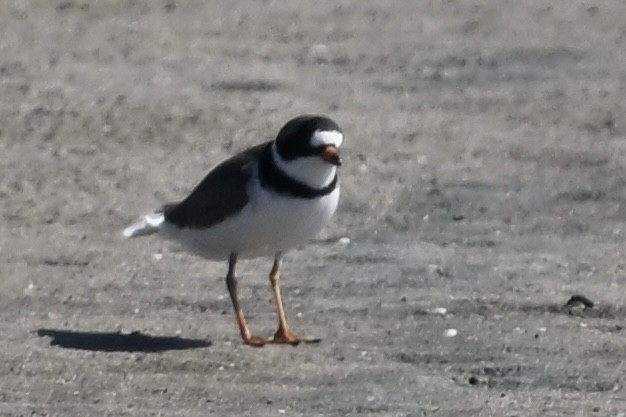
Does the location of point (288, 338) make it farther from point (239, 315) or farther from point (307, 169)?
point (307, 169)

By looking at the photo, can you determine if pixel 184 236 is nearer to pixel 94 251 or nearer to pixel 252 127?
pixel 94 251

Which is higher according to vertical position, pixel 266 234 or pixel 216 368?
pixel 266 234

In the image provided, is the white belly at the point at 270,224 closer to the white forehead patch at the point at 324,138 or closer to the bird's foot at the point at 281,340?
the white forehead patch at the point at 324,138

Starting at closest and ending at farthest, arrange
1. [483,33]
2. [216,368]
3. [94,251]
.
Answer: [216,368] → [94,251] → [483,33]

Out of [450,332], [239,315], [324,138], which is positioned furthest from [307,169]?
[450,332]

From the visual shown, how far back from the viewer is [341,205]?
11.0 metres

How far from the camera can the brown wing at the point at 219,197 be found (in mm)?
8133

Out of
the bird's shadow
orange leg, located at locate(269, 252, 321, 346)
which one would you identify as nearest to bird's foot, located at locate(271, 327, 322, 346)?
orange leg, located at locate(269, 252, 321, 346)

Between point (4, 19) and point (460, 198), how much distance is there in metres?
7.86

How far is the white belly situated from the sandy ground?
1.47ft

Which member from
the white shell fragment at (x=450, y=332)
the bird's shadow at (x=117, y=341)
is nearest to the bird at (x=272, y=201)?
the bird's shadow at (x=117, y=341)

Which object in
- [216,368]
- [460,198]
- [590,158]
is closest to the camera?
[216,368]

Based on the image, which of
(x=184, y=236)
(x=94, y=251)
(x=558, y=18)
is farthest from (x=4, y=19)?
(x=184, y=236)

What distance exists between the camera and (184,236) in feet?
28.0
